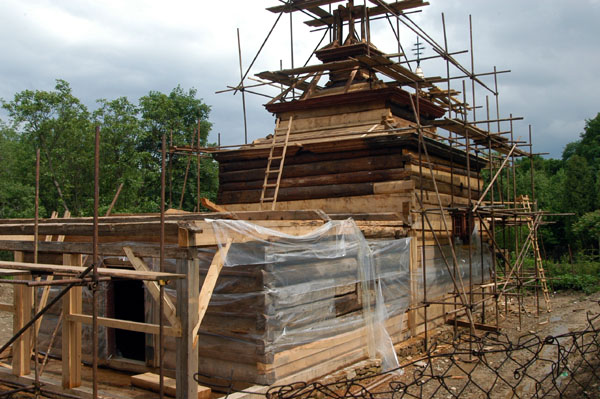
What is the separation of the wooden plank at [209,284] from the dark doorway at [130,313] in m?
3.85

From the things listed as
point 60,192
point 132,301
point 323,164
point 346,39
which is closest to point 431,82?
point 346,39

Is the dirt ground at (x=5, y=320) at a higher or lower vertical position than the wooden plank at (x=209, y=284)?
lower

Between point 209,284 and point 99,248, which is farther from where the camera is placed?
point 99,248

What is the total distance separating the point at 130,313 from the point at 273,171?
487 cm

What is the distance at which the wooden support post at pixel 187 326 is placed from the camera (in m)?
6.89

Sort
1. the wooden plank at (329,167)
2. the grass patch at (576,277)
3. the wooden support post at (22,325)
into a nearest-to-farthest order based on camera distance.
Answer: the wooden support post at (22,325) → the wooden plank at (329,167) → the grass patch at (576,277)

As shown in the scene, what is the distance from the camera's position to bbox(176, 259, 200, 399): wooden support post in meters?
6.89

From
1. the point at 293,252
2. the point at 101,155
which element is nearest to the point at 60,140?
the point at 101,155

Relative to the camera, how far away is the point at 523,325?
14258 mm

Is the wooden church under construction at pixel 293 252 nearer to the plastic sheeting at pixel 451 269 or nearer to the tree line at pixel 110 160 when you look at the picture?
the plastic sheeting at pixel 451 269

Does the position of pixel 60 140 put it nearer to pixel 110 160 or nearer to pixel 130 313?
pixel 110 160

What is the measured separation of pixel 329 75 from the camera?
15680 mm

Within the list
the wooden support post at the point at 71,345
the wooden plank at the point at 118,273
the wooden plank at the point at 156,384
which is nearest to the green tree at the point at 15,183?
the wooden support post at the point at 71,345

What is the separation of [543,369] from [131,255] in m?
7.62
